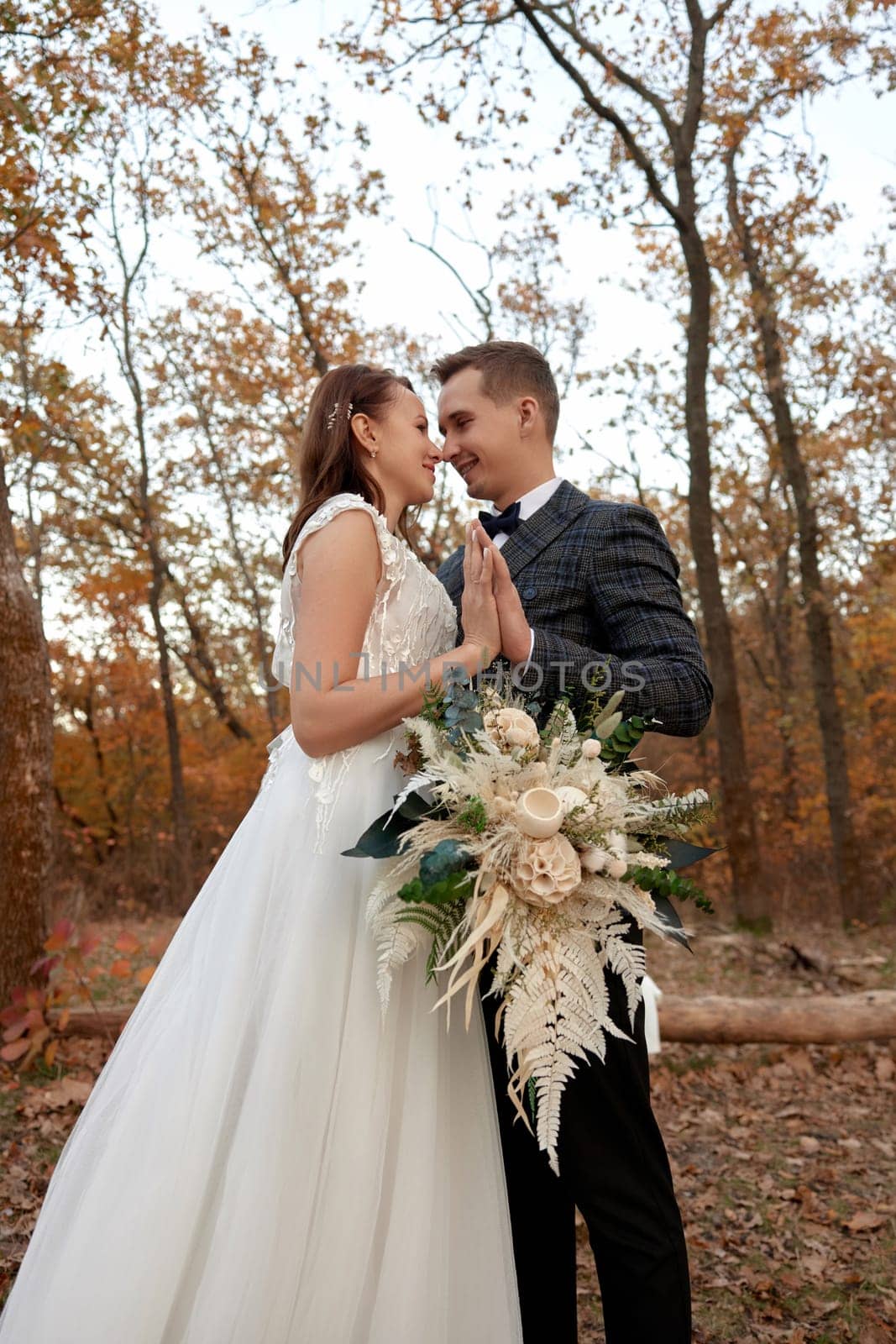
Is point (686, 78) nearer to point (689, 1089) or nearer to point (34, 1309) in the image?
point (689, 1089)

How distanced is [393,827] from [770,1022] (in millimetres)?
4385

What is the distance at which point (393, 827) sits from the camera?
2.11m

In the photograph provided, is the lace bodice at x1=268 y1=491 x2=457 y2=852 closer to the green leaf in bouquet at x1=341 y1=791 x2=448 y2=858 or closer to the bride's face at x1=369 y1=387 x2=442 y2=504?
the bride's face at x1=369 y1=387 x2=442 y2=504

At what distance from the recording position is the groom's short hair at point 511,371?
9.82ft

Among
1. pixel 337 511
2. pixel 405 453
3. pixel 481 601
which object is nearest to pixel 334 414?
pixel 405 453

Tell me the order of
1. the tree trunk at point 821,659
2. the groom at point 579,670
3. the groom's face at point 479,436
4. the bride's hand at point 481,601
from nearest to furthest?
1. the groom at point 579,670
2. the bride's hand at point 481,601
3. the groom's face at point 479,436
4. the tree trunk at point 821,659

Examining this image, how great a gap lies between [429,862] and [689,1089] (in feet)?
13.6

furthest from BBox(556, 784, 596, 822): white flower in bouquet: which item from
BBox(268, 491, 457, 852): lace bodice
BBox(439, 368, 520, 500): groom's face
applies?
BBox(439, 368, 520, 500): groom's face

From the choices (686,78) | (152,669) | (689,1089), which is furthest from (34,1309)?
(152,669)

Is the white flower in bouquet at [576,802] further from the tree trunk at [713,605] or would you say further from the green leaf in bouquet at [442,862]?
the tree trunk at [713,605]

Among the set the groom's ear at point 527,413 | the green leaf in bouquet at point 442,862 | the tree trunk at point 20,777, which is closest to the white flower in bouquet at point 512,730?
the green leaf in bouquet at point 442,862

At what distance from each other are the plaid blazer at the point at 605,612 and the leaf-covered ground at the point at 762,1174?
81.0 inches

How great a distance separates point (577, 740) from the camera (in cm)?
212

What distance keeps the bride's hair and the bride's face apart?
38mm
